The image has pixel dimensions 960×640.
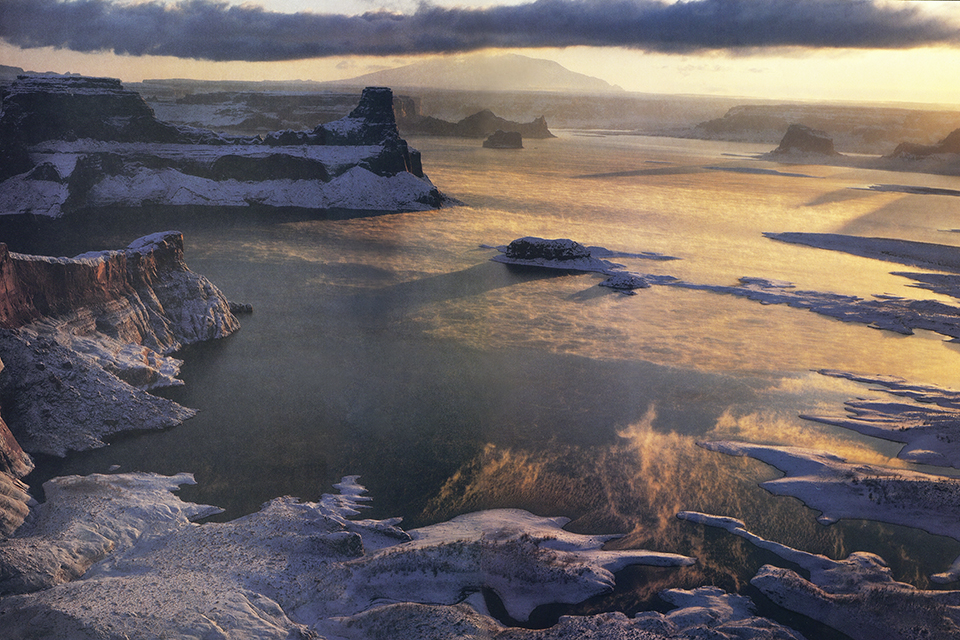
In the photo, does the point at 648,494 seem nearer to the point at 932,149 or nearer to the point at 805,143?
the point at 932,149

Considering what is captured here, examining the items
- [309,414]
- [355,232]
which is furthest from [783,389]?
[355,232]

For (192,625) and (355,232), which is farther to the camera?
(355,232)

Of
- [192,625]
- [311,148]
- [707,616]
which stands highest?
[311,148]

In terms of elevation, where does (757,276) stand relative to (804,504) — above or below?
above

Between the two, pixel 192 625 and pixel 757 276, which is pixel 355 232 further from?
pixel 192 625

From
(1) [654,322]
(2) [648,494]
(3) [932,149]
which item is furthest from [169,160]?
(3) [932,149]

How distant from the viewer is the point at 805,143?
148 m

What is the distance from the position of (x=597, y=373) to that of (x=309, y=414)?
34.1 feet

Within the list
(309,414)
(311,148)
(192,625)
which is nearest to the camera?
(192,625)

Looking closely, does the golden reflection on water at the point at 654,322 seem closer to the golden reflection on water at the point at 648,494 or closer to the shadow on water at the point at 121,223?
the golden reflection on water at the point at 648,494

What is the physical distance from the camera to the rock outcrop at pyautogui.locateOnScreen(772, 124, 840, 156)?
14588 cm

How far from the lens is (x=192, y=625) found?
8.76 meters

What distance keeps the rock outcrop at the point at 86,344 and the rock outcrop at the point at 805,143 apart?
525ft

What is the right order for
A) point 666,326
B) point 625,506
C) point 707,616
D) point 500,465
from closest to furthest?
point 707,616 < point 625,506 < point 500,465 < point 666,326
